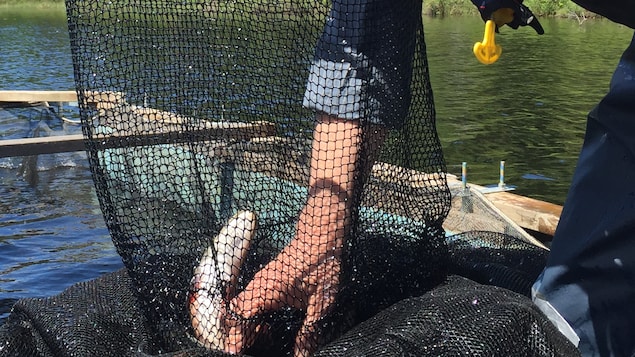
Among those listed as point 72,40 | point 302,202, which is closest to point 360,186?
point 302,202

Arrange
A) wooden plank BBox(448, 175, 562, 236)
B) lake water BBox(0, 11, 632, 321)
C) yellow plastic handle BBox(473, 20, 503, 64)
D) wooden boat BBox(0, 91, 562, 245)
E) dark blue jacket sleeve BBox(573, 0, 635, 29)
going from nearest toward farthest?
dark blue jacket sleeve BBox(573, 0, 635, 29), yellow plastic handle BBox(473, 20, 503, 64), wooden boat BBox(0, 91, 562, 245), wooden plank BBox(448, 175, 562, 236), lake water BBox(0, 11, 632, 321)

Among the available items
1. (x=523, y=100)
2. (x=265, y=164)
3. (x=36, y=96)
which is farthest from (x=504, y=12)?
(x=523, y=100)

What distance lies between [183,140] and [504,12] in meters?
1.01

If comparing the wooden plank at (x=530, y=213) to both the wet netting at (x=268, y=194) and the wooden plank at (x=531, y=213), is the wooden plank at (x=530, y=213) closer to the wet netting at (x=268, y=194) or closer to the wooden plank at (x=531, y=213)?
the wooden plank at (x=531, y=213)

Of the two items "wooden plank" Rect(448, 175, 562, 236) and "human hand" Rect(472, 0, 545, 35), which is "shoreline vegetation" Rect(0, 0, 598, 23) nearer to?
"wooden plank" Rect(448, 175, 562, 236)

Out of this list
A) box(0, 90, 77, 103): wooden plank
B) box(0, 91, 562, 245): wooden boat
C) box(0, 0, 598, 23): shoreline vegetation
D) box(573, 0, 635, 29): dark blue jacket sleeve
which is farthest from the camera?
box(0, 0, 598, 23): shoreline vegetation

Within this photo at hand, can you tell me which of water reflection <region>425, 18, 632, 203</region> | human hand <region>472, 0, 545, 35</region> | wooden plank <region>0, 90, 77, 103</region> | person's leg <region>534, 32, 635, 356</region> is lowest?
water reflection <region>425, 18, 632, 203</region>

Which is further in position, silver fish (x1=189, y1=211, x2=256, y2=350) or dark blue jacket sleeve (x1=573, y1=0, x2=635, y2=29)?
silver fish (x1=189, y1=211, x2=256, y2=350)

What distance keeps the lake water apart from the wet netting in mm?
3888

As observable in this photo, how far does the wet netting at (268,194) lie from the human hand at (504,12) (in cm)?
26

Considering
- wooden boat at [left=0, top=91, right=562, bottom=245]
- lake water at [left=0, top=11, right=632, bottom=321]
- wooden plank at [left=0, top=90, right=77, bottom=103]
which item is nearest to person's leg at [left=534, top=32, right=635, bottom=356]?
wooden boat at [left=0, top=91, right=562, bottom=245]

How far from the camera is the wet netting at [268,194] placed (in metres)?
2.24

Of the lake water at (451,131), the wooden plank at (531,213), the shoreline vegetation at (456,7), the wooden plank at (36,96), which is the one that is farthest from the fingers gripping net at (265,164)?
the shoreline vegetation at (456,7)

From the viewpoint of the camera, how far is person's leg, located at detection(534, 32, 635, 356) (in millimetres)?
1946
